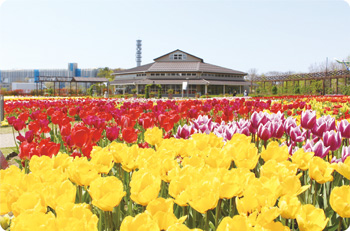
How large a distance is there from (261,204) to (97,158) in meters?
0.89

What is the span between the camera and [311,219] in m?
1.13

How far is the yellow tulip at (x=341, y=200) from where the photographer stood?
3.97ft

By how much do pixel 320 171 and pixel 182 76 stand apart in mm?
52549

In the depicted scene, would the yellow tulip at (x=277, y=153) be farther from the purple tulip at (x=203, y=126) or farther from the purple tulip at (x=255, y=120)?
the purple tulip at (x=203, y=126)

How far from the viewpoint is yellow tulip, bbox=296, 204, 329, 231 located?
1.09m

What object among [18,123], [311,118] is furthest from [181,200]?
[18,123]

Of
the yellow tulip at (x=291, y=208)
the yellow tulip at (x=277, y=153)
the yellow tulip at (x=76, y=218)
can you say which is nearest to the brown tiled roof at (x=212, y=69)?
the yellow tulip at (x=277, y=153)

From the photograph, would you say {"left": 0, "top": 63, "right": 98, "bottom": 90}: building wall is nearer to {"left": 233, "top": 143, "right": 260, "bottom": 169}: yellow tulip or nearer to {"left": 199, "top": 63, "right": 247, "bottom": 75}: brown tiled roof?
{"left": 199, "top": 63, "right": 247, "bottom": 75}: brown tiled roof

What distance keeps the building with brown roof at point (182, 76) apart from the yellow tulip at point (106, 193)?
4886cm

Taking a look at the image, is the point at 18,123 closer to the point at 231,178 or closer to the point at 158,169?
the point at 158,169

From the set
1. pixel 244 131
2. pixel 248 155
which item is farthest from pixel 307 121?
pixel 248 155

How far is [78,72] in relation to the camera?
143 m

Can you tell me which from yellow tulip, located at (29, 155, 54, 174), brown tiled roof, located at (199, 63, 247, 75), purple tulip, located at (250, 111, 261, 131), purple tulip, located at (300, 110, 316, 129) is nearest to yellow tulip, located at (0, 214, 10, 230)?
yellow tulip, located at (29, 155, 54, 174)

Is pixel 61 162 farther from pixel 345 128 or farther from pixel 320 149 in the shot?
pixel 345 128
